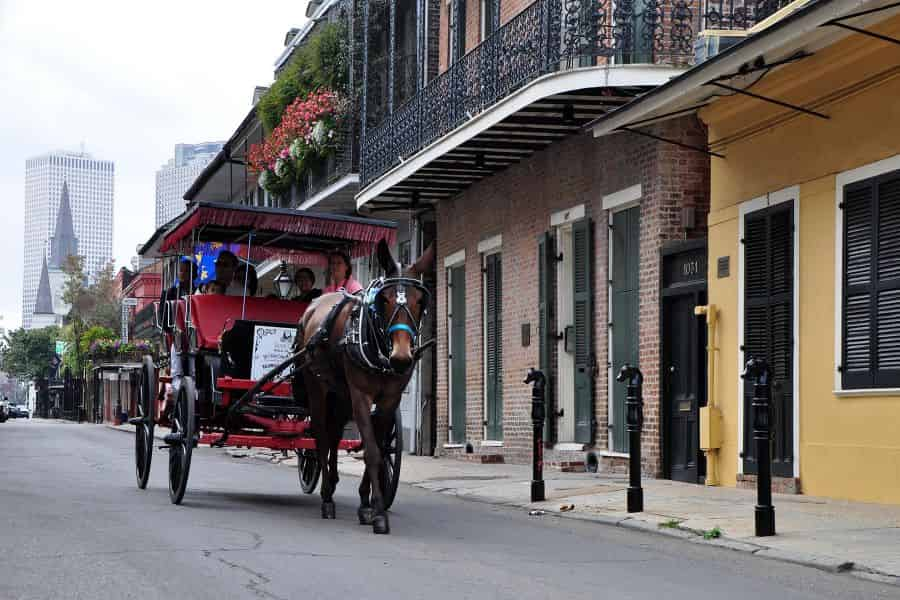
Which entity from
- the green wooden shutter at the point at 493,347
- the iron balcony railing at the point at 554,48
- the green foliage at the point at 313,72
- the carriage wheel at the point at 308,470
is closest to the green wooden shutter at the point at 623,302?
the iron balcony railing at the point at 554,48

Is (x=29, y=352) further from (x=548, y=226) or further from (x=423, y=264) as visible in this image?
(x=423, y=264)

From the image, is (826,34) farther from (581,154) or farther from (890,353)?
(581,154)

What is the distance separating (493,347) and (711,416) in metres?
7.47

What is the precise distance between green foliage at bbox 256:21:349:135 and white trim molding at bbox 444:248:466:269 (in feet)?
19.5

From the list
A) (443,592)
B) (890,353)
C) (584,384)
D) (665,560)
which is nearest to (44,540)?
(443,592)

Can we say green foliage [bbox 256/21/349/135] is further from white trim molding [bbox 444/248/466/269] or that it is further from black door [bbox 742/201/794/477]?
black door [bbox 742/201/794/477]

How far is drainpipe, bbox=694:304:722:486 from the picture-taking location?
15.0 metres

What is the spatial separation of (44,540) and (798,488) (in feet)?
23.5

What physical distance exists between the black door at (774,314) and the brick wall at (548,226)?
1.78 meters

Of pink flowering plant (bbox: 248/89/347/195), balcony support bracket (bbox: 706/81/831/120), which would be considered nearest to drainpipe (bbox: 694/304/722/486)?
balcony support bracket (bbox: 706/81/831/120)

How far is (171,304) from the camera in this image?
14.5 metres

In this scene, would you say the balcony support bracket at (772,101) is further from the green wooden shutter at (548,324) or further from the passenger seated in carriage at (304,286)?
the green wooden shutter at (548,324)

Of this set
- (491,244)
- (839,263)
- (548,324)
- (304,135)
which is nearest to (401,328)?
(839,263)

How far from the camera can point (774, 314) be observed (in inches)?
560
